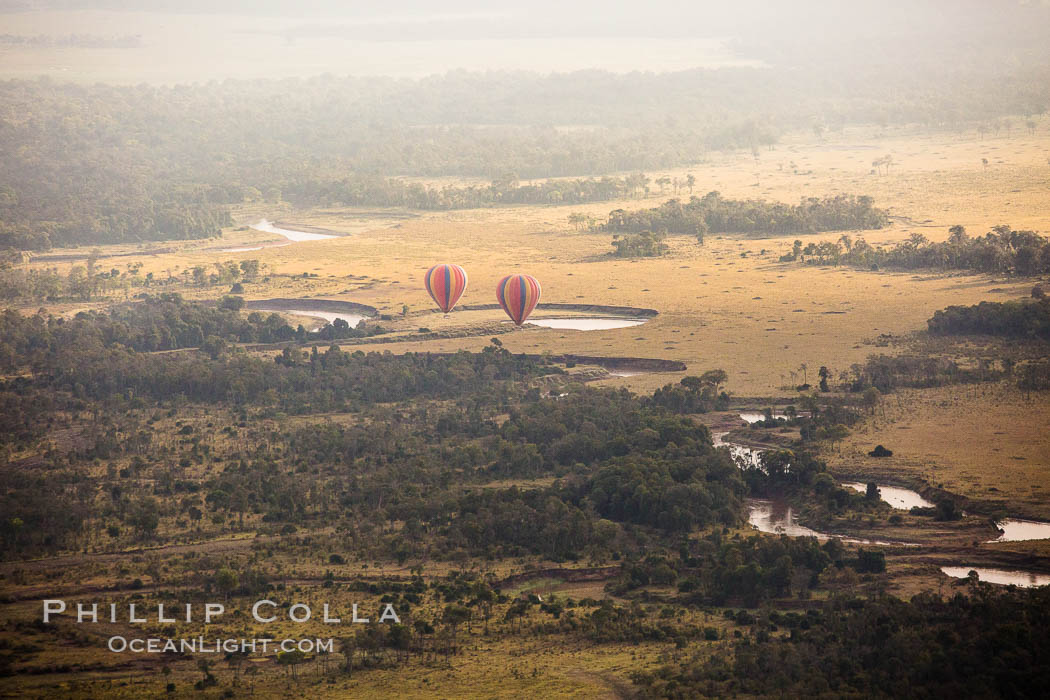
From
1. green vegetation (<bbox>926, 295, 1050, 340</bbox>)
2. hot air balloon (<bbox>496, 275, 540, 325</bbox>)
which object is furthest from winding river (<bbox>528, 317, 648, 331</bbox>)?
green vegetation (<bbox>926, 295, 1050, 340</bbox>)

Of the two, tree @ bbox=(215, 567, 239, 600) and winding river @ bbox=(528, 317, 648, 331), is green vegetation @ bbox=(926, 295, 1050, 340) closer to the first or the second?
winding river @ bbox=(528, 317, 648, 331)

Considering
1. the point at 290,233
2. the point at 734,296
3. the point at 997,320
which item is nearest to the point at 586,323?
the point at 734,296

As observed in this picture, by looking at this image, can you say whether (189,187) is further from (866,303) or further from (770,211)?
(866,303)

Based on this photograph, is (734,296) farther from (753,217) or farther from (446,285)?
(753,217)

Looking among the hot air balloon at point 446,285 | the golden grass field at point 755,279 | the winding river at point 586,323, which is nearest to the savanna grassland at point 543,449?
the golden grass field at point 755,279

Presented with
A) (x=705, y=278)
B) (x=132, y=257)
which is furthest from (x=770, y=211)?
(x=132, y=257)

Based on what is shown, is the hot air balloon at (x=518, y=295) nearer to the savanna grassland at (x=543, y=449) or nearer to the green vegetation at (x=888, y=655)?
the savanna grassland at (x=543, y=449)
